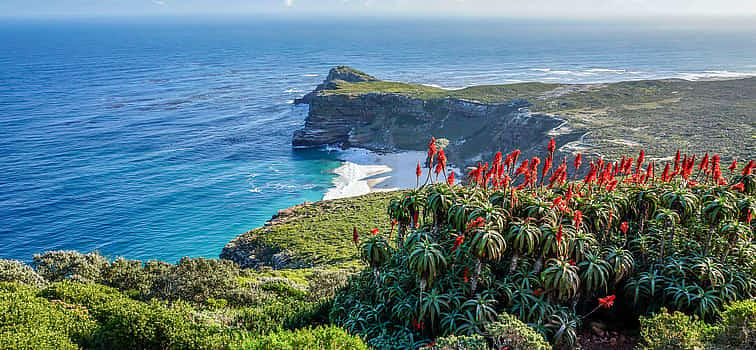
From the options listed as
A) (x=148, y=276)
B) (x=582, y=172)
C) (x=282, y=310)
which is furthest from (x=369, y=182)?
(x=282, y=310)

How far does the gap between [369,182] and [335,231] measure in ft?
81.3

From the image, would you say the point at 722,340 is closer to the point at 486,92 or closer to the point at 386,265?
the point at 386,265

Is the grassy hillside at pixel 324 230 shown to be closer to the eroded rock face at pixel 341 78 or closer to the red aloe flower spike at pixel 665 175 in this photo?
the red aloe flower spike at pixel 665 175

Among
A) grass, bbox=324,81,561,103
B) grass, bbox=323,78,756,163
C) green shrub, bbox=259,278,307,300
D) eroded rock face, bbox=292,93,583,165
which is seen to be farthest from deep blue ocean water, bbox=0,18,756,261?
grass, bbox=323,78,756,163

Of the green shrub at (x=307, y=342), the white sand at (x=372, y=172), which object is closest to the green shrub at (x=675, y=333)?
the green shrub at (x=307, y=342)

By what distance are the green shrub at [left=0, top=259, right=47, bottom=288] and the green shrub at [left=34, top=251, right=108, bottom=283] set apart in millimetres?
1784

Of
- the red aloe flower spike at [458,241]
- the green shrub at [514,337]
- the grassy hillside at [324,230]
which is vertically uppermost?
the red aloe flower spike at [458,241]

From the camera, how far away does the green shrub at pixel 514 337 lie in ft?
45.1

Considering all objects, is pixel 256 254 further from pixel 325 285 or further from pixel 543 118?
pixel 543 118

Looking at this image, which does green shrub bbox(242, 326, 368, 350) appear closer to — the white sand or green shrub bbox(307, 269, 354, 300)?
green shrub bbox(307, 269, 354, 300)

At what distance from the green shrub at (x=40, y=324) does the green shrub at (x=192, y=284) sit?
5.70 meters

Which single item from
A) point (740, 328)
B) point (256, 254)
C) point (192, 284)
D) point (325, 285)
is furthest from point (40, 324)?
point (256, 254)

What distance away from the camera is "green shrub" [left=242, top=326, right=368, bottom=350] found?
14367 millimetres

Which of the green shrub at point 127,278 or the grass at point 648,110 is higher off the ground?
the grass at point 648,110
